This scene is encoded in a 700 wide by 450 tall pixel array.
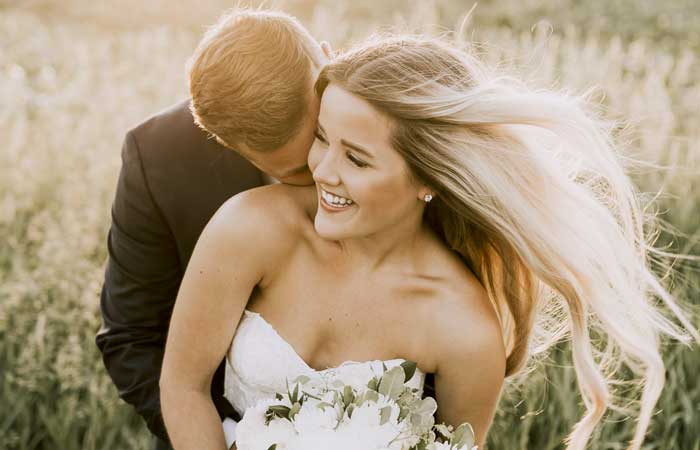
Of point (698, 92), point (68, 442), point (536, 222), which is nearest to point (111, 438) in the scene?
point (68, 442)

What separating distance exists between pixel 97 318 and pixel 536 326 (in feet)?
7.67

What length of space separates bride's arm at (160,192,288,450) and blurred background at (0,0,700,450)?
40.9 inches

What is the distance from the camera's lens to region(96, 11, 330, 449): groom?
98.6 inches

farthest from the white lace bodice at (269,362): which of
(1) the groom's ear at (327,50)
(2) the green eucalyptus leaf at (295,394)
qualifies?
(1) the groom's ear at (327,50)

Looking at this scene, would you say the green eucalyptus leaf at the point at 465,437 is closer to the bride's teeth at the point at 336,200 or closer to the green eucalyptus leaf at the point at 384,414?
the green eucalyptus leaf at the point at 384,414

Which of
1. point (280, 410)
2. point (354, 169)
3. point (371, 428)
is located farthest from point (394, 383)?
point (354, 169)

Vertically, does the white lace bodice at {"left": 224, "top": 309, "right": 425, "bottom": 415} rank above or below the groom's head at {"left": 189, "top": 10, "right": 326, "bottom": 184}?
below

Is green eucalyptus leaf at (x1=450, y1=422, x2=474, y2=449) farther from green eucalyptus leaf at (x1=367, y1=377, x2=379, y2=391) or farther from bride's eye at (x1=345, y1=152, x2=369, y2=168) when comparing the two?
bride's eye at (x1=345, y1=152, x2=369, y2=168)

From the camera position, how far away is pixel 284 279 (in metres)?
2.63

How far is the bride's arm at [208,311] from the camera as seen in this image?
2.47 meters

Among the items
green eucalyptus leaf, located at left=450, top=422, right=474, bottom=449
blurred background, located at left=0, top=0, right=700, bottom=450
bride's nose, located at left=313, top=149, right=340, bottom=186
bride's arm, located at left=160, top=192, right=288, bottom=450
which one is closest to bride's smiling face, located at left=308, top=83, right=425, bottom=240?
bride's nose, located at left=313, top=149, right=340, bottom=186

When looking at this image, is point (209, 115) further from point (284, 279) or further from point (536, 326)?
point (536, 326)

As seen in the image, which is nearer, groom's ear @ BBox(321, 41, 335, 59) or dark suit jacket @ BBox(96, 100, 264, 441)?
groom's ear @ BBox(321, 41, 335, 59)

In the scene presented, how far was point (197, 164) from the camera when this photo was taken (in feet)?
9.59
